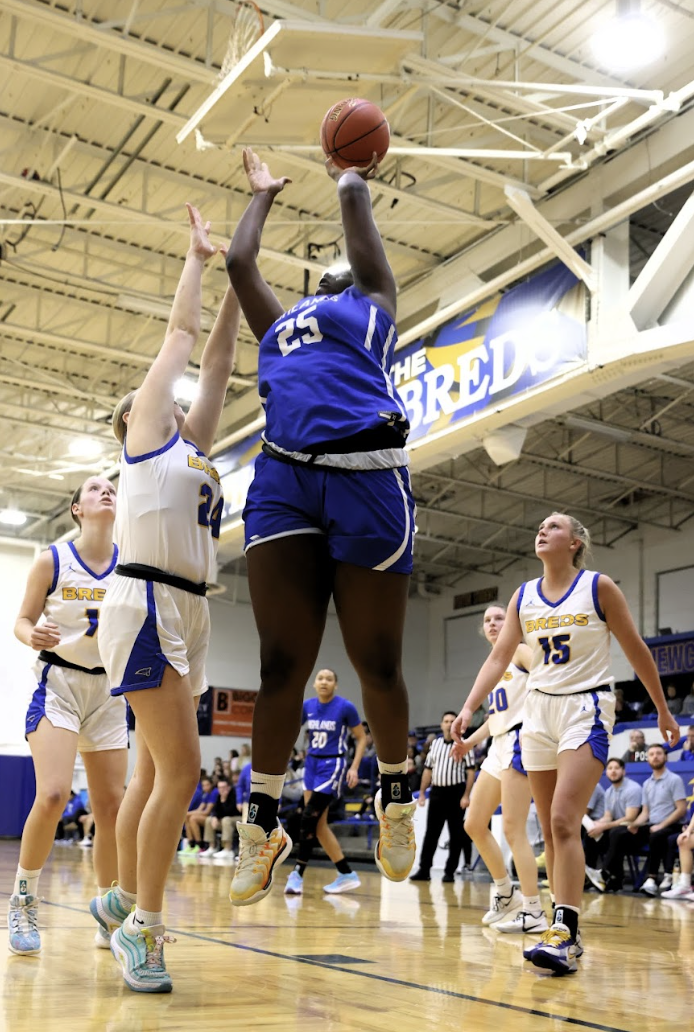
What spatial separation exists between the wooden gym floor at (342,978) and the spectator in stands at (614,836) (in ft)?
15.7

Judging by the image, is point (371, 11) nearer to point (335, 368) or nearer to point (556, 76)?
point (556, 76)

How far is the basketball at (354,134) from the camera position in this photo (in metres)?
3.50

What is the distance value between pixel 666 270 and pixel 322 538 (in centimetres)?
799

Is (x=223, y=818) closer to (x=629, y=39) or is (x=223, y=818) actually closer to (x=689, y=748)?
(x=689, y=748)

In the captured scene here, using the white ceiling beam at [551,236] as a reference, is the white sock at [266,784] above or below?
below

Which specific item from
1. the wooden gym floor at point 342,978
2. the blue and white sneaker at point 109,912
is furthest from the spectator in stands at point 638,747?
the blue and white sneaker at point 109,912

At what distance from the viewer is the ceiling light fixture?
9422 millimetres

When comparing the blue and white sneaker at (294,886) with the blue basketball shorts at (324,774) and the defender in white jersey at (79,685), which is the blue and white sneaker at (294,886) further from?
the defender in white jersey at (79,685)

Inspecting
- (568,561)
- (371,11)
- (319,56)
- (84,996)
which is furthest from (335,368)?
(371,11)

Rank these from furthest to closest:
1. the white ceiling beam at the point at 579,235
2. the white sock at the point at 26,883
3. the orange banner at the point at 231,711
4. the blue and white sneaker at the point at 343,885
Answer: the orange banner at the point at 231,711 → the white ceiling beam at the point at 579,235 → the blue and white sneaker at the point at 343,885 → the white sock at the point at 26,883

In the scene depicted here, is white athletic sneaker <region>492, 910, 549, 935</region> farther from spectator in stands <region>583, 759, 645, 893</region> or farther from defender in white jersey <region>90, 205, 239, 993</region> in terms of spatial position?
spectator in stands <region>583, 759, 645, 893</region>

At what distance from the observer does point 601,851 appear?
12656 millimetres

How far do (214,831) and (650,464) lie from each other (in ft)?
39.8

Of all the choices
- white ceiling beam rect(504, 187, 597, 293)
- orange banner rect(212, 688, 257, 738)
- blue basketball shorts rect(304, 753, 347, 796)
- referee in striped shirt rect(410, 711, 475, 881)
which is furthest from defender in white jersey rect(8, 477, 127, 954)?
orange banner rect(212, 688, 257, 738)
